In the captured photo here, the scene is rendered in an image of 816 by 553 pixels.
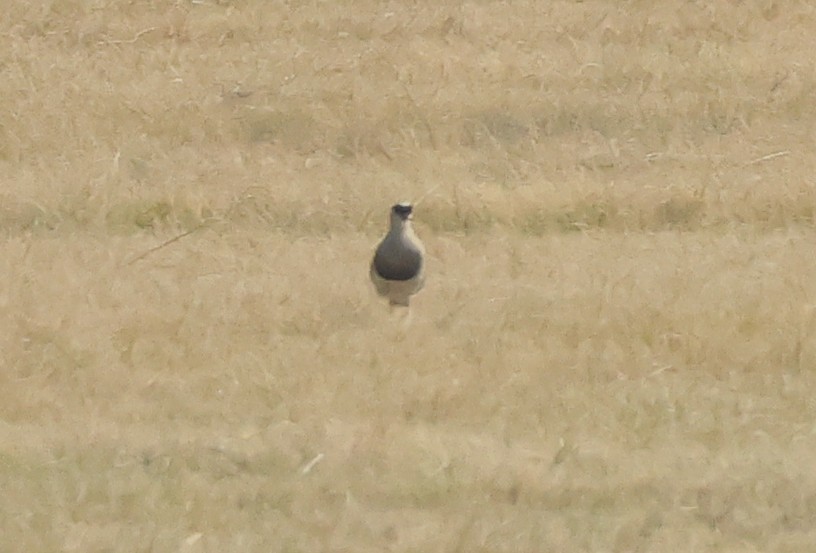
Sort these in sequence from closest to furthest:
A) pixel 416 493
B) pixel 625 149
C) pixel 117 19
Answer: pixel 416 493 < pixel 625 149 < pixel 117 19

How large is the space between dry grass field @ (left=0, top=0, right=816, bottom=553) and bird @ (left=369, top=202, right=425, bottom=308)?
15cm

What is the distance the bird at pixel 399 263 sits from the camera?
40.8ft

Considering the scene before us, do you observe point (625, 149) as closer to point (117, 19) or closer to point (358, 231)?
point (358, 231)

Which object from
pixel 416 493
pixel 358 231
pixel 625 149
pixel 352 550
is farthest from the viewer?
pixel 625 149

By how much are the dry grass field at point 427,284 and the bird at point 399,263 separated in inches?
5.9

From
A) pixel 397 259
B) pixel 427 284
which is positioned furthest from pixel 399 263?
pixel 427 284

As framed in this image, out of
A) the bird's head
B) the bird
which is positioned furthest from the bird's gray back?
the bird's head

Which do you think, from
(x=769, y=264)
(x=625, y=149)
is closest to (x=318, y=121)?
(x=625, y=149)

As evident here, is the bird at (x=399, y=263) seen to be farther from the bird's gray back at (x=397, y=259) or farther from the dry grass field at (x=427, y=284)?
the dry grass field at (x=427, y=284)

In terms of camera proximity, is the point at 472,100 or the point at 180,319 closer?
the point at 180,319

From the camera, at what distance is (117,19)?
19.3 metres

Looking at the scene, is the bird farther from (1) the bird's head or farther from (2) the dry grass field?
(2) the dry grass field

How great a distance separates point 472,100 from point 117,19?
3945 millimetres

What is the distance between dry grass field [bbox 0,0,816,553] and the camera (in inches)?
366
